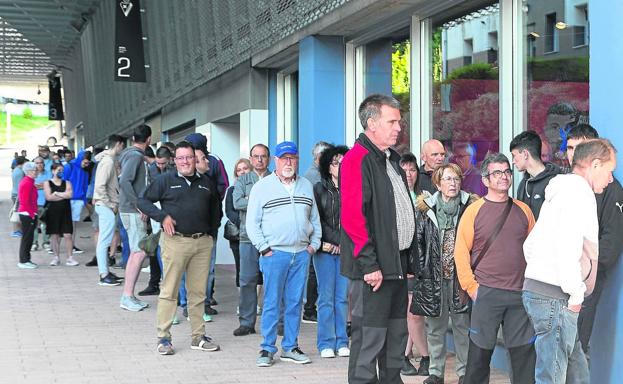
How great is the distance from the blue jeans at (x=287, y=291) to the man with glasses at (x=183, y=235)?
731 millimetres

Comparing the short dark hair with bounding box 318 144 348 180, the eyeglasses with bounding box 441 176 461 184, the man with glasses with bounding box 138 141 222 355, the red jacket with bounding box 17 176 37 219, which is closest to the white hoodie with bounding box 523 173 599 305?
the eyeglasses with bounding box 441 176 461 184

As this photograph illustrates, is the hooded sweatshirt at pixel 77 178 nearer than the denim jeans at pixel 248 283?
No

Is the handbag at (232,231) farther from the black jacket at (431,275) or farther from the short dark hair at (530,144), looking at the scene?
the short dark hair at (530,144)

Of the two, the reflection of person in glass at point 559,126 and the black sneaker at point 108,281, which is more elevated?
the reflection of person in glass at point 559,126

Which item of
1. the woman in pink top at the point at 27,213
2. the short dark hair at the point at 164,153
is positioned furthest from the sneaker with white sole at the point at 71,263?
the short dark hair at the point at 164,153

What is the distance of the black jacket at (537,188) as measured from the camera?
6461 mm

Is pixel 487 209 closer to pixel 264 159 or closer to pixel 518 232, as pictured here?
pixel 518 232

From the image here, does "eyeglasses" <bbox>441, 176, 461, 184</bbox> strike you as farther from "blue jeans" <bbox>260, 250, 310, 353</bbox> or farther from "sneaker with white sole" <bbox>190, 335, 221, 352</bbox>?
"sneaker with white sole" <bbox>190, 335, 221, 352</bbox>

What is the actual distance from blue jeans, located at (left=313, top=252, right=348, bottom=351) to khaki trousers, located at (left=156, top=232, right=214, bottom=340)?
1.07 meters

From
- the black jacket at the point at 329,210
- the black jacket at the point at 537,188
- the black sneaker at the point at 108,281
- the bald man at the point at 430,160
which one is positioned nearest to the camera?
the black jacket at the point at 537,188

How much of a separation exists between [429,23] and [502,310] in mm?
4344

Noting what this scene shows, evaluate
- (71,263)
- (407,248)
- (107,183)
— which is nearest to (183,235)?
(407,248)

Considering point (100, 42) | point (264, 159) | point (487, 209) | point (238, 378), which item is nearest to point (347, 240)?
point (487, 209)

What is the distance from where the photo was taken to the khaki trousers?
8.60 meters
